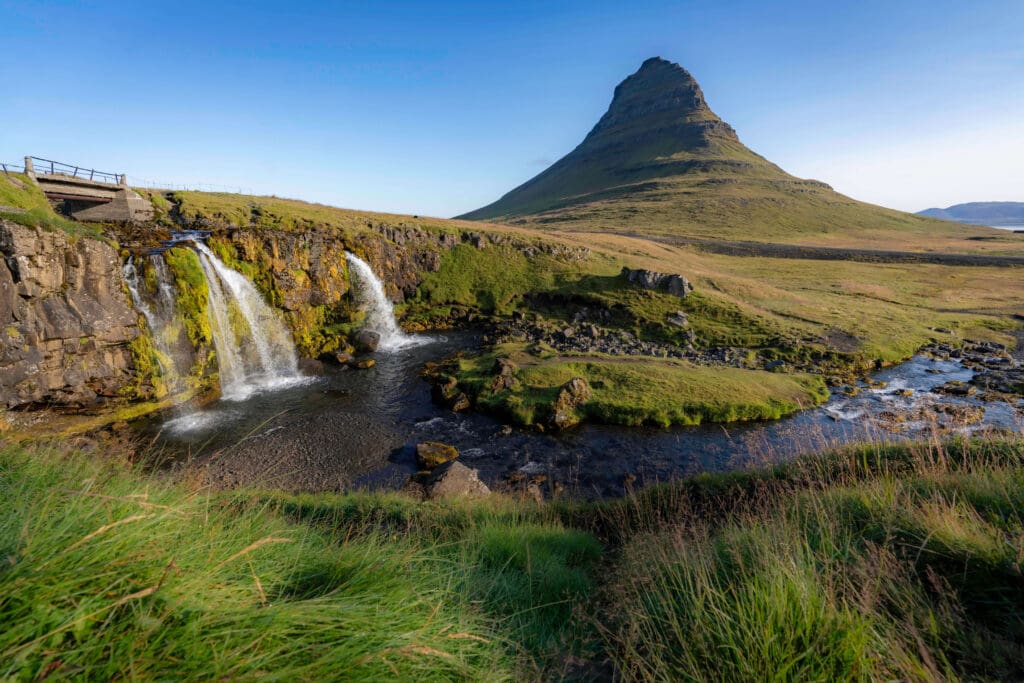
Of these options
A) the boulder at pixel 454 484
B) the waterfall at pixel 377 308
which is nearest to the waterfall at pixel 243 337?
the waterfall at pixel 377 308

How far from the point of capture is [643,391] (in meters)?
25.3

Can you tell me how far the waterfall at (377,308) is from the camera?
3912 centimetres

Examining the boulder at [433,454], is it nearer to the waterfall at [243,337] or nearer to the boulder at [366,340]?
the waterfall at [243,337]

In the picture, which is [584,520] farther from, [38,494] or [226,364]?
[226,364]

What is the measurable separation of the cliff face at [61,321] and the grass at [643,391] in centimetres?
1890

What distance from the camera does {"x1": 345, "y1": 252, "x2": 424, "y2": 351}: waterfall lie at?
39125 millimetres

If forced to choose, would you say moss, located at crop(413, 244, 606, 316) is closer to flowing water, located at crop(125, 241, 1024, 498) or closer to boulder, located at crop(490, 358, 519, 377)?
flowing water, located at crop(125, 241, 1024, 498)

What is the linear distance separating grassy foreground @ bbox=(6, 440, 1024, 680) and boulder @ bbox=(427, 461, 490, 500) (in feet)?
28.7

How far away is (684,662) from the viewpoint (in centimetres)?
348

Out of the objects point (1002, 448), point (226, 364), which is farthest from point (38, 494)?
point (226, 364)

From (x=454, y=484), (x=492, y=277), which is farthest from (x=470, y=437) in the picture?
(x=492, y=277)

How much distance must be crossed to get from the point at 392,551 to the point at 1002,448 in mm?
12204

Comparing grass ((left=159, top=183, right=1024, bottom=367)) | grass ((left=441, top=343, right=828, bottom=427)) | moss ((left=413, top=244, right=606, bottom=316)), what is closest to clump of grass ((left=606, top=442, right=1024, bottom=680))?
grass ((left=441, top=343, right=828, bottom=427))

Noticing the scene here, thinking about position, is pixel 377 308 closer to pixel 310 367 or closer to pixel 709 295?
pixel 310 367
